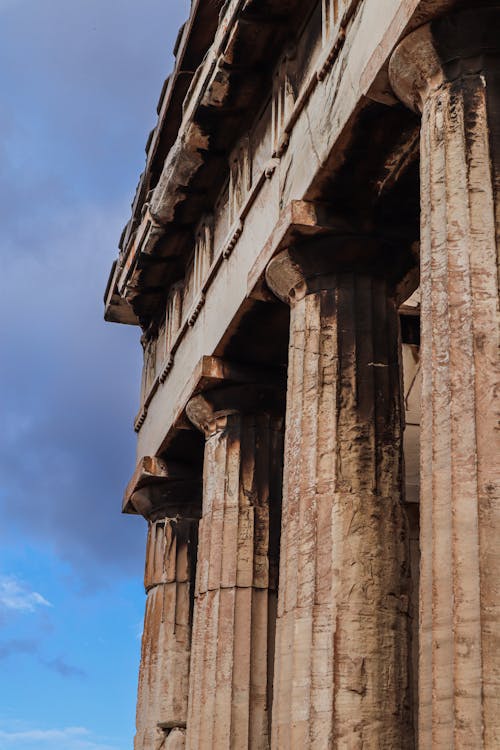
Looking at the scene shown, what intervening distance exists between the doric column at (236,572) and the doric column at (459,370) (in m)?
6.28

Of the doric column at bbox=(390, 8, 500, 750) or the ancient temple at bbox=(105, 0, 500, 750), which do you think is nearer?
the doric column at bbox=(390, 8, 500, 750)

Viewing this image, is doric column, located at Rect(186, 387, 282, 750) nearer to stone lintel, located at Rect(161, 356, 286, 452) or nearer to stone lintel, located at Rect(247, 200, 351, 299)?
stone lintel, located at Rect(161, 356, 286, 452)

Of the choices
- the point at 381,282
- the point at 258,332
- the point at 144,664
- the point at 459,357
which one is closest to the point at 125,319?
the point at 144,664

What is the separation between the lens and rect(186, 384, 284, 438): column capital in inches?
588

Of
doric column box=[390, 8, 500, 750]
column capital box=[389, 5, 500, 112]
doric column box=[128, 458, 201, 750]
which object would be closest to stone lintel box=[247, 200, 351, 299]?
doric column box=[390, 8, 500, 750]

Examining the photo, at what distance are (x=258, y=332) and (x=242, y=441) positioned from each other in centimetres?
151

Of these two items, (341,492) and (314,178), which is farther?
(314,178)

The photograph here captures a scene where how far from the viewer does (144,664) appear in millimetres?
18703

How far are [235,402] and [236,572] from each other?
2163 millimetres

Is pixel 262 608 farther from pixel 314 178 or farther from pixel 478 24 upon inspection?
pixel 478 24

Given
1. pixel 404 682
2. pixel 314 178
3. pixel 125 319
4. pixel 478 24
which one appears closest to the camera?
pixel 478 24

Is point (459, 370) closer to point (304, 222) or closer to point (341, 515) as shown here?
point (341, 515)

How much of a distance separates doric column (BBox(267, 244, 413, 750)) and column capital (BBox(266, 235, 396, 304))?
0.01 m

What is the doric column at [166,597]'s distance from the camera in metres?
17.9
